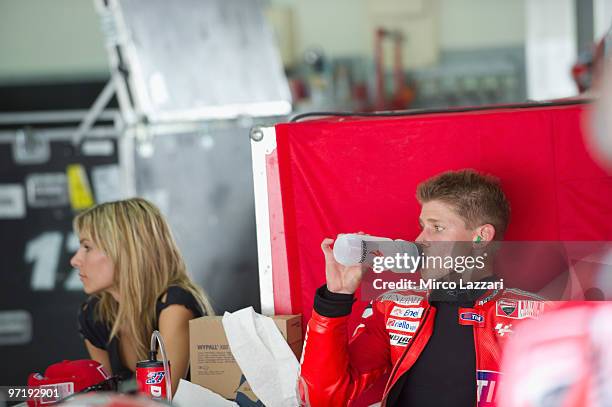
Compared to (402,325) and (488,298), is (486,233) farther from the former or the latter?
(402,325)

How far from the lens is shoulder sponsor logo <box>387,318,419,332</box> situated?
2443mm

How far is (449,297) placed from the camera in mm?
2451

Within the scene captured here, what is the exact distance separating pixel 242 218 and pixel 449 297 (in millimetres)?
Answer: 2339

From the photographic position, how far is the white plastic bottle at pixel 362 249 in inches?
91.4

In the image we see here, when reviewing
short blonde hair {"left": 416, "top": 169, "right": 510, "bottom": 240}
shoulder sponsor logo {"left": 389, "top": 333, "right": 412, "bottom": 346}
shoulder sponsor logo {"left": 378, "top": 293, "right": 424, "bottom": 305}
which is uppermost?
short blonde hair {"left": 416, "top": 169, "right": 510, "bottom": 240}

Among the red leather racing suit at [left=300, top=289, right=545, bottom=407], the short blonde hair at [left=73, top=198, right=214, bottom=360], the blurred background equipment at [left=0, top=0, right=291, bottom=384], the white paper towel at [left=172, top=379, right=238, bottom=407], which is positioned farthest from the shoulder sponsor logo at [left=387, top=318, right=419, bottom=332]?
the blurred background equipment at [left=0, top=0, right=291, bottom=384]

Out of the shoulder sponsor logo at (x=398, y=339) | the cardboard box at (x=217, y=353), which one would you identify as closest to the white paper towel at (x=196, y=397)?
the cardboard box at (x=217, y=353)

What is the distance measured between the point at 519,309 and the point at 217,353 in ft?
3.32

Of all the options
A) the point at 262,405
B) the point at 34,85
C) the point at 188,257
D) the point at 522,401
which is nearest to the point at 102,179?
the point at 188,257

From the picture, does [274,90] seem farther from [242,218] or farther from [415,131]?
[415,131]

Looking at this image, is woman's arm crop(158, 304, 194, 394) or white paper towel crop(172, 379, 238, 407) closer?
white paper towel crop(172, 379, 238, 407)

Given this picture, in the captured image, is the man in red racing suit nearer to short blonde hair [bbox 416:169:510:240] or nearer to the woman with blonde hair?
short blonde hair [bbox 416:169:510:240]

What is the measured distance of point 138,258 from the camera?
3168 millimetres

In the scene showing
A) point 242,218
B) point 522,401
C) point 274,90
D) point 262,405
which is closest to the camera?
point 522,401
